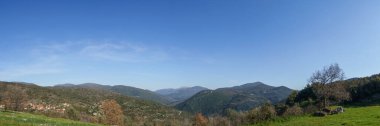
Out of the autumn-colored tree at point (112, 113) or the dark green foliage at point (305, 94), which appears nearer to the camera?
the dark green foliage at point (305, 94)

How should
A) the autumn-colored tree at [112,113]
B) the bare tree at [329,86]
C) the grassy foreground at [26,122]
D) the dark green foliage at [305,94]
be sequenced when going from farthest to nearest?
1. the autumn-colored tree at [112,113]
2. the dark green foliage at [305,94]
3. the bare tree at [329,86]
4. the grassy foreground at [26,122]

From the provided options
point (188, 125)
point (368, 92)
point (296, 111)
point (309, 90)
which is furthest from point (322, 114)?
point (188, 125)

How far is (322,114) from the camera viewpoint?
56812mm

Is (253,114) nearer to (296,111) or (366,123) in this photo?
(296,111)

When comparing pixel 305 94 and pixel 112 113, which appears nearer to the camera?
pixel 305 94

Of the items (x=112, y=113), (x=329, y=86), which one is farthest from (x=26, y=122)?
(x=112, y=113)

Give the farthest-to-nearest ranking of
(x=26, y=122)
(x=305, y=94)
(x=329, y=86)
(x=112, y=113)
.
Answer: (x=112, y=113) → (x=305, y=94) → (x=329, y=86) → (x=26, y=122)

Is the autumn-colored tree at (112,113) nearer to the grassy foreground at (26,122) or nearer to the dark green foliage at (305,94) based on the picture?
the dark green foliage at (305,94)

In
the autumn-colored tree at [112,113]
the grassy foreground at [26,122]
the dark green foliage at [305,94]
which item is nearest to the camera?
the grassy foreground at [26,122]

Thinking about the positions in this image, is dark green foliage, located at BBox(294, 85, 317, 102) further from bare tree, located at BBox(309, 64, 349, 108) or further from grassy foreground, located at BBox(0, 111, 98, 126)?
grassy foreground, located at BBox(0, 111, 98, 126)

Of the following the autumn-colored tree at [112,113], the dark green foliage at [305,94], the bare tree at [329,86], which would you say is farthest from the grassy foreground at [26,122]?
the autumn-colored tree at [112,113]

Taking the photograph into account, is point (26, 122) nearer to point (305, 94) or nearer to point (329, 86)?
point (329, 86)

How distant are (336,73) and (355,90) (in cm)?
2720

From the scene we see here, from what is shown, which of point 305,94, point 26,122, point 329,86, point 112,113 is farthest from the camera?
point 112,113
